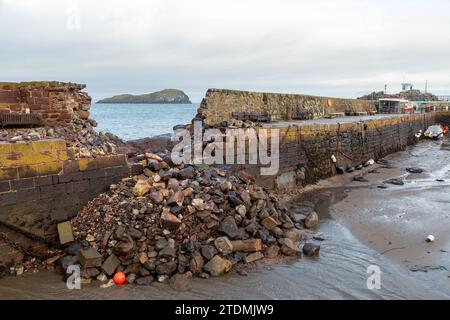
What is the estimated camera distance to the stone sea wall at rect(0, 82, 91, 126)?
7477mm

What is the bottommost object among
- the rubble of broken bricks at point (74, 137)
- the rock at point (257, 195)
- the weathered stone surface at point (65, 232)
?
the weathered stone surface at point (65, 232)

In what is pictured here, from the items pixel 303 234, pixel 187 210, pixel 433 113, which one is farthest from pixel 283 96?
pixel 433 113

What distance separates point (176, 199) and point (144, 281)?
1.47 meters

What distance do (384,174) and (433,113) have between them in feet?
75.2

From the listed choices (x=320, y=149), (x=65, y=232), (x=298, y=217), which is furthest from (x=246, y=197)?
(x=320, y=149)

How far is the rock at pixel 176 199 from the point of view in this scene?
622 centimetres

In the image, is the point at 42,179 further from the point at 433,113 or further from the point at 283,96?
the point at 433,113

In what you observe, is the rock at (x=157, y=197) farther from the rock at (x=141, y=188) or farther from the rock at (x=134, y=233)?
the rock at (x=134, y=233)

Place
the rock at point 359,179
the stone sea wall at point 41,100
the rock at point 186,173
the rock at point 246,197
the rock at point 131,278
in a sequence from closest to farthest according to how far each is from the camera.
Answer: the rock at point 131,278 → the rock at point 246,197 → the rock at point 186,173 → the stone sea wall at point 41,100 → the rock at point 359,179

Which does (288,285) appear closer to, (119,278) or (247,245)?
(247,245)

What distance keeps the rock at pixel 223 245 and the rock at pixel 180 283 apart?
77cm

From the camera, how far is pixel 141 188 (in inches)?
253

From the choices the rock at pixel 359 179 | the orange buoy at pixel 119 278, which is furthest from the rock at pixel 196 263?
the rock at pixel 359 179

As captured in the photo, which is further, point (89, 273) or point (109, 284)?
point (89, 273)
